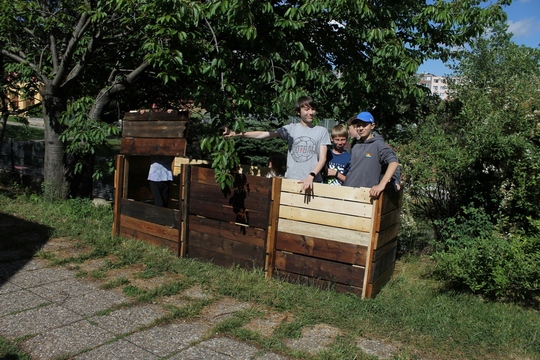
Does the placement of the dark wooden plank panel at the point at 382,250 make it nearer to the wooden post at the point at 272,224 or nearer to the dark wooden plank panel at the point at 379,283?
the dark wooden plank panel at the point at 379,283

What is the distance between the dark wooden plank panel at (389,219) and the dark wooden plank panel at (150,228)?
98.8 inches

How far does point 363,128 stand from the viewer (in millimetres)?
4980

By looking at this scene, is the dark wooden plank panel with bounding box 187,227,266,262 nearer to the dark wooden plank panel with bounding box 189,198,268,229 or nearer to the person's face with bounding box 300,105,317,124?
the dark wooden plank panel with bounding box 189,198,268,229

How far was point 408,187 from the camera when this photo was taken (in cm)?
627

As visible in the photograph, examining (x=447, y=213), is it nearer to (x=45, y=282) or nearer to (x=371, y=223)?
(x=371, y=223)

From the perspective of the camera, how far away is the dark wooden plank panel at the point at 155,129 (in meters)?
5.80

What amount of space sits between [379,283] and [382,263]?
0.21 meters

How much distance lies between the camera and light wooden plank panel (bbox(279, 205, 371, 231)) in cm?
461

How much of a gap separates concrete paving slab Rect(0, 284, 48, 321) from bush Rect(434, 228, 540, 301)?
3849 millimetres

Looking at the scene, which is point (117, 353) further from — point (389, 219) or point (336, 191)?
point (389, 219)

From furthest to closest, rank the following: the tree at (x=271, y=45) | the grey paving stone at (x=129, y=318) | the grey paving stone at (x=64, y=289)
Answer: the tree at (x=271, y=45)
the grey paving stone at (x=64, y=289)
the grey paving stone at (x=129, y=318)

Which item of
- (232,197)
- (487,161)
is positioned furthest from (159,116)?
(487,161)

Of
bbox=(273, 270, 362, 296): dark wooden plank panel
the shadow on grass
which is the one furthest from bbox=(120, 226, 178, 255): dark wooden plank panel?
bbox=(273, 270, 362, 296): dark wooden plank panel

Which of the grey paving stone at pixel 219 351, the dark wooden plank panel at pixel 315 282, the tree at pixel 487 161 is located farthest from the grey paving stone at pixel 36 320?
the tree at pixel 487 161
